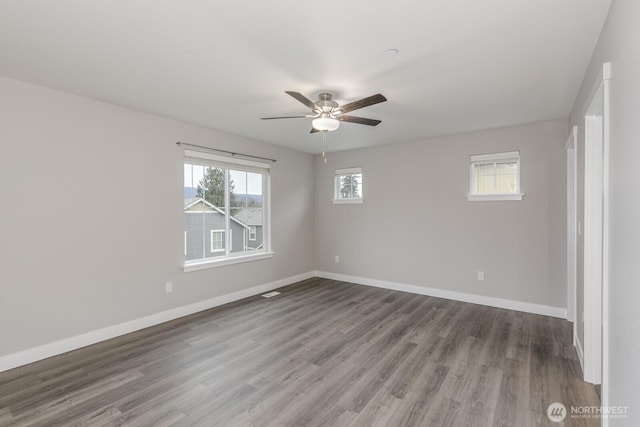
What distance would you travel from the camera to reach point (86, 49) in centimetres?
218

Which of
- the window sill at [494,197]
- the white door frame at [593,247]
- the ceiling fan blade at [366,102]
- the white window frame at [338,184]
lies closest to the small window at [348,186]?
the white window frame at [338,184]

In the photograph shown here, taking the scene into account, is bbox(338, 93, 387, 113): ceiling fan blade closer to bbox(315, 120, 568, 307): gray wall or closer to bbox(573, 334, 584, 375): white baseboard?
bbox(315, 120, 568, 307): gray wall

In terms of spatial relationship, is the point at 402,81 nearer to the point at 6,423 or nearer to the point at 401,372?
the point at 401,372

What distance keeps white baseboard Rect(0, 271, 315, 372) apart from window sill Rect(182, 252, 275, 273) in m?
0.48

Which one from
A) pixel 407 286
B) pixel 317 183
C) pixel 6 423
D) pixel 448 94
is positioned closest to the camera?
pixel 6 423

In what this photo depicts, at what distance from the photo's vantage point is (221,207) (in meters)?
4.44

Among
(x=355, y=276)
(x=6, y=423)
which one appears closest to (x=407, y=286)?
(x=355, y=276)

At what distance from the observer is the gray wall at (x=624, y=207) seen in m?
1.27

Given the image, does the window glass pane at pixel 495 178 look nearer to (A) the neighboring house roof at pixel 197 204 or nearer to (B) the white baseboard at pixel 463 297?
(B) the white baseboard at pixel 463 297

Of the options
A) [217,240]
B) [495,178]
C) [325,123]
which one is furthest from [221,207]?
[495,178]

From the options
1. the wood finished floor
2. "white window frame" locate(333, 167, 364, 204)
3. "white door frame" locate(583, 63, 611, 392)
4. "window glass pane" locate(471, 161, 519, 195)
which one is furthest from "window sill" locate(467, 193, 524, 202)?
"white window frame" locate(333, 167, 364, 204)

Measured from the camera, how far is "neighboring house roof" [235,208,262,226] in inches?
187

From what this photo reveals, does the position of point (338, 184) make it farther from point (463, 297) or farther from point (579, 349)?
point (579, 349)

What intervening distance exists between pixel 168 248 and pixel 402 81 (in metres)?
3.30
